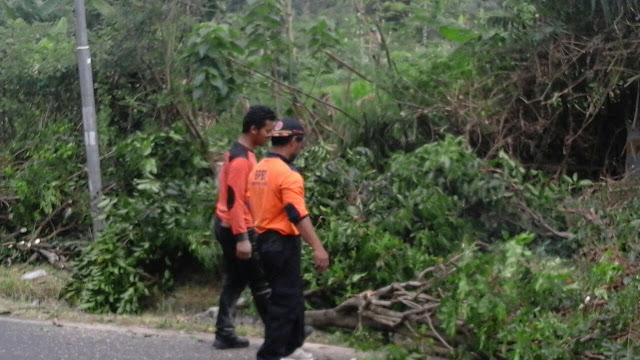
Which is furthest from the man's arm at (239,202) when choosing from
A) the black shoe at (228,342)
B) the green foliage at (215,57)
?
the green foliage at (215,57)

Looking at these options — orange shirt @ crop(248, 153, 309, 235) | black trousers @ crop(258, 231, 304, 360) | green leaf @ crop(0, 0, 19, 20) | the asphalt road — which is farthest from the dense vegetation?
green leaf @ crop(0, 0, 19, 20)

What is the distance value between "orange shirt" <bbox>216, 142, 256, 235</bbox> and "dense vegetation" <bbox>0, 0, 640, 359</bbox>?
1.41 metres

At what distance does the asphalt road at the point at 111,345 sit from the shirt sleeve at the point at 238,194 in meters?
0.98

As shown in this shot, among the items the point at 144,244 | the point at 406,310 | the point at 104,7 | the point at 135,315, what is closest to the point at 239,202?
the point at 406,310

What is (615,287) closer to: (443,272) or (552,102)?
(443,272)

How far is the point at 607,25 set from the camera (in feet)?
31.0

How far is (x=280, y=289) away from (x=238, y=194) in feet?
3.20

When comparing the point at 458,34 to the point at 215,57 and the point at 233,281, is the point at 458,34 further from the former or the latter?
the point at 233,281

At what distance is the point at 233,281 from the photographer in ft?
24.5

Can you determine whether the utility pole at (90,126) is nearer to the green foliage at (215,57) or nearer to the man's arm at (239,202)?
the green foliage at (215,57)

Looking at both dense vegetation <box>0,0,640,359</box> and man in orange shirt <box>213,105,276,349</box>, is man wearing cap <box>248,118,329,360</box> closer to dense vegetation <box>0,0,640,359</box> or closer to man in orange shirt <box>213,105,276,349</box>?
man in orange shirt <box>213,105,276,349</box>

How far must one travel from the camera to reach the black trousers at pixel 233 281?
729cm

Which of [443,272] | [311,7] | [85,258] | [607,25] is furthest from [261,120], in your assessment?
[311,7]

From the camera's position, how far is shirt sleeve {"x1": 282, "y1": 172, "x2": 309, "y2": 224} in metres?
6.27
